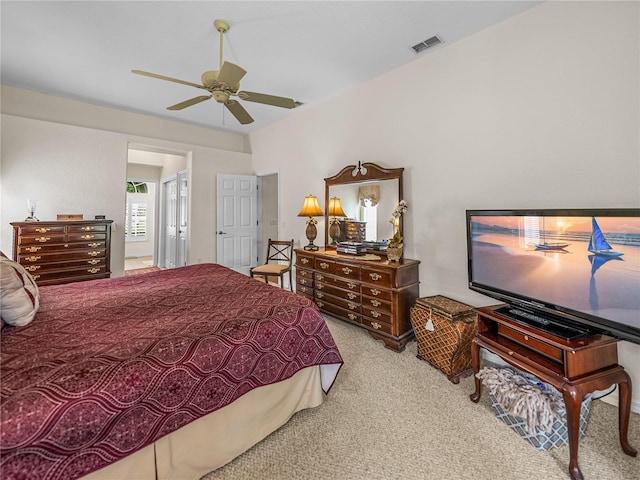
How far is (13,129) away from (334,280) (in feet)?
15.2

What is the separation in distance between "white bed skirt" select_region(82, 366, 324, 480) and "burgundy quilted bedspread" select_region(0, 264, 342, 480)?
4.2 inches

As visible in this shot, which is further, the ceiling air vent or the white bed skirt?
the ceiling air vent

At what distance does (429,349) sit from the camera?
2441 mm

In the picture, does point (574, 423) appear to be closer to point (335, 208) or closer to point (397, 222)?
point (397, 222)

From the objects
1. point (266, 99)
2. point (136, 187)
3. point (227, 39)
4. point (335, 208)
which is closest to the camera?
point (266, 99)

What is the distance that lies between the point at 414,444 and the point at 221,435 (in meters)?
1.10

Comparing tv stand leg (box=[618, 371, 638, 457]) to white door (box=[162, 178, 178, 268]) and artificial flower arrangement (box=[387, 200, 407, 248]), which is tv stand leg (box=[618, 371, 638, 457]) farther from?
white door (box=[162, 178, 178, 268])

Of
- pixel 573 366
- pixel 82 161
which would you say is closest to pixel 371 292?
pixel 573 366

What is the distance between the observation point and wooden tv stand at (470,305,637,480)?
1.41 m

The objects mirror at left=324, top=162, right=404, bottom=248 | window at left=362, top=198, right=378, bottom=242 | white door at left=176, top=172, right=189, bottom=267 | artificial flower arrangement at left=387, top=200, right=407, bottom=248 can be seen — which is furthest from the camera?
white door at left=176, top=172, right=189, bottom=267

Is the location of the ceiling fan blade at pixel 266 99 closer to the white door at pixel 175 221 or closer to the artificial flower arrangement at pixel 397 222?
the artificial flower arrangement at pixel 397 222

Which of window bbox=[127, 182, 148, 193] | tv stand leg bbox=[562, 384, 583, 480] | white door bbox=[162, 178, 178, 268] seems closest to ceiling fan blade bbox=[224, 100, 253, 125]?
tv stand leg bbox=[562, 384, 583, 480]

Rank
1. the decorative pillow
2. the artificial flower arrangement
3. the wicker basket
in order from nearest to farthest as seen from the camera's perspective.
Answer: the decorative pillow → the wicker basket → the artificial flower arrangement

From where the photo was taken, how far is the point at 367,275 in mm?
2922
